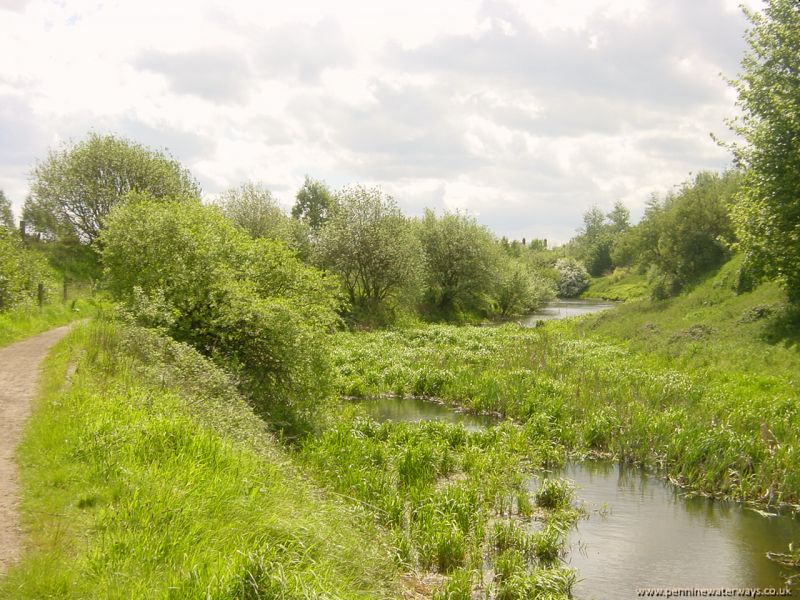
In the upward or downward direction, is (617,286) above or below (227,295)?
above

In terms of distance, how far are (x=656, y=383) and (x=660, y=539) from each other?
10194mm

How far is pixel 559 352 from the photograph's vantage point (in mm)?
30781

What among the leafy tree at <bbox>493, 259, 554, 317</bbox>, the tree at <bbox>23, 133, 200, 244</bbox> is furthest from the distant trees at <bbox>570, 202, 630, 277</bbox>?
the tree at <bbox>23, 133, 200, 244</bbox>

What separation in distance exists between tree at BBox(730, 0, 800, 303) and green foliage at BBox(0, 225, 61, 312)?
33.0 metres

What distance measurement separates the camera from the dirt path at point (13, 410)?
7281mm

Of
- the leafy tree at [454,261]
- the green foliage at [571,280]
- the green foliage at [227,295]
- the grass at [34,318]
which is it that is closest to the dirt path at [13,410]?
the grass at [34,318]

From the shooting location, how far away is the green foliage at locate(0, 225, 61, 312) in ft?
85.1

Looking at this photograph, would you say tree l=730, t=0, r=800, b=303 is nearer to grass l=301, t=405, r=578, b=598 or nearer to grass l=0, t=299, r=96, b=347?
grass l=301, t=405, r=578, b=598

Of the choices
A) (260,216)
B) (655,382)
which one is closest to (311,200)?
(260,216)

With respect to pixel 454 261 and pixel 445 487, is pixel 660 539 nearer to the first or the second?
pixel 445 487

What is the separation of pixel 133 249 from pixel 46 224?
3232cm

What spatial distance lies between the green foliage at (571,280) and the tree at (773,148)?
86.0 m

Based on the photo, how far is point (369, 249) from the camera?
5184cm

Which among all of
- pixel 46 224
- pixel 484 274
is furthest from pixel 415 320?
pixel 46 224
